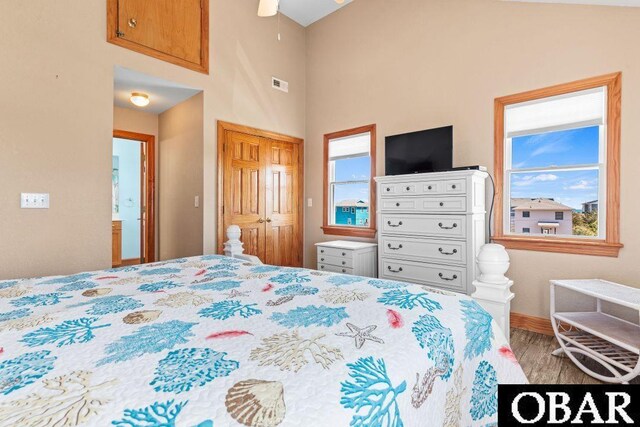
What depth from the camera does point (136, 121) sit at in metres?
4.24

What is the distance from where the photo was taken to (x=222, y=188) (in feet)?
12.5

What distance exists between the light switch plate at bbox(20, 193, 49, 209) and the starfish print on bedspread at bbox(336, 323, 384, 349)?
282 cm

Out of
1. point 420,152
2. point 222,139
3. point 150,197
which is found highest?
point 222,139

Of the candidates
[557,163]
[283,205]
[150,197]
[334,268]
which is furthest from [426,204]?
[150,197]

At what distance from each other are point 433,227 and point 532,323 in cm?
123

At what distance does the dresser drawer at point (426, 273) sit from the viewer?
9.69 feet

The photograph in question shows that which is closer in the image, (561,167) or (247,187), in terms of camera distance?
(561,167)

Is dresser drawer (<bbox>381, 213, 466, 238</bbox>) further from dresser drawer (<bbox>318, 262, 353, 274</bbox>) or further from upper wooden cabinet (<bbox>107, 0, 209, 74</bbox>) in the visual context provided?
upper wooden cabinet (<bbox>107, 0, 209, 74</bbox>)

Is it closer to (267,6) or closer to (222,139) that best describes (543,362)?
(267,6)

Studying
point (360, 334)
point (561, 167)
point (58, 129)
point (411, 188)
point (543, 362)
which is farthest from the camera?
point (411, 188)

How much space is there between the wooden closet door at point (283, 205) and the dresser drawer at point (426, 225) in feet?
5.31

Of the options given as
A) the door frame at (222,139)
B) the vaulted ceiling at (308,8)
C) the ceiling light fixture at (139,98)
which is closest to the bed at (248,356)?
the door frame at (222,139)

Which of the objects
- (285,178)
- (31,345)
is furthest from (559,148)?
(31,345)

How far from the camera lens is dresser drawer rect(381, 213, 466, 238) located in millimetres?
2953
